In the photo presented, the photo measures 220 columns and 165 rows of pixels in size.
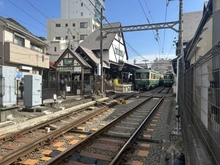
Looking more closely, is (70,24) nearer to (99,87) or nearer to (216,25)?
(99,87)

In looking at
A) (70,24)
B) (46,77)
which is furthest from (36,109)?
(70,24)

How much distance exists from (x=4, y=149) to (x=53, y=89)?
12.7 metres

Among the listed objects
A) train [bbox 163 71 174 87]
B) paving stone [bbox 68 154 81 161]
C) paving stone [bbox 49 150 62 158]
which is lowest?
paving stone [bbox 68 154 81 161]

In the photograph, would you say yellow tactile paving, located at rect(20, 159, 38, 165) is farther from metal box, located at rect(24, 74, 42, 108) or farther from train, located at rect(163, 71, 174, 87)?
train, located at rect(163, 71, 174, 87)

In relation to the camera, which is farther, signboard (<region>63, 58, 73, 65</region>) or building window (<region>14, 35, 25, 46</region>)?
signboard (<region>63, 58, 73, 65</region>)

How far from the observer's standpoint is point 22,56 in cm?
1803

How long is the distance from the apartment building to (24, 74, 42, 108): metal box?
804 cm

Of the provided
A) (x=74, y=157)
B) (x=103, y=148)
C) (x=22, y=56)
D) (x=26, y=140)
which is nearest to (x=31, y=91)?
(x=26, y=140)

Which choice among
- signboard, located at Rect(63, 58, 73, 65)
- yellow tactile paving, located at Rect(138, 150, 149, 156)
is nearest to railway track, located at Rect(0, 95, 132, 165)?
yellow tactile paving, located at Rect(138, 150, 149, 156)

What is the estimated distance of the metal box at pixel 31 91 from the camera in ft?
31.6

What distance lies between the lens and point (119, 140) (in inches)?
225

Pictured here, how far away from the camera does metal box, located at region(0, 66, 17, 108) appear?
7776 mm

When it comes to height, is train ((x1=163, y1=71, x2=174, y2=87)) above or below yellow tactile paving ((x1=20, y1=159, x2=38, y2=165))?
above

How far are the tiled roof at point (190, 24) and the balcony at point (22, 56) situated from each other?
17.5 m
